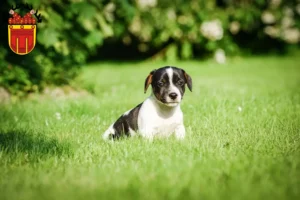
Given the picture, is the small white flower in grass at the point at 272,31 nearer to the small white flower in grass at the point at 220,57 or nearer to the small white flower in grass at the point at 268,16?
the small white flower in grass at the point at 268,16

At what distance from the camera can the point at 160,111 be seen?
4.77 meters

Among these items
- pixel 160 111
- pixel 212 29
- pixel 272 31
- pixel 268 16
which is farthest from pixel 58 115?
pixel 272 31

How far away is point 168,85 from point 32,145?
1514mm

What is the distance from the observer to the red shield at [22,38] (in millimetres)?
5641

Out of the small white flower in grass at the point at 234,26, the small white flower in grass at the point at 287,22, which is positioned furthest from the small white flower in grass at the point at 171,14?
the small white flower in grass at the point at 287,22

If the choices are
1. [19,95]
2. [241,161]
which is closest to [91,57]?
[19,95]

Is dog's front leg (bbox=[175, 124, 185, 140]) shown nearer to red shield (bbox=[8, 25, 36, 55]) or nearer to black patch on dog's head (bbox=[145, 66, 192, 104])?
black patch on dog's head (bbox=[145, 66, 192, 104])

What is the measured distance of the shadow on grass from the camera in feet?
13.7

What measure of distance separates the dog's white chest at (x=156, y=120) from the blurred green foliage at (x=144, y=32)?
325 cm

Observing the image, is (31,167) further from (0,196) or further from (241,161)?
(241,161)

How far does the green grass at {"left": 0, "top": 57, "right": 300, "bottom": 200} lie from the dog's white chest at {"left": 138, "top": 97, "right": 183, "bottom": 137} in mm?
187

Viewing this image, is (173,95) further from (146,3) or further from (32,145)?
(146,3)

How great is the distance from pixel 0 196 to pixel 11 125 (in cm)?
304

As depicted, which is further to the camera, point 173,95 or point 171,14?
point 171,14
